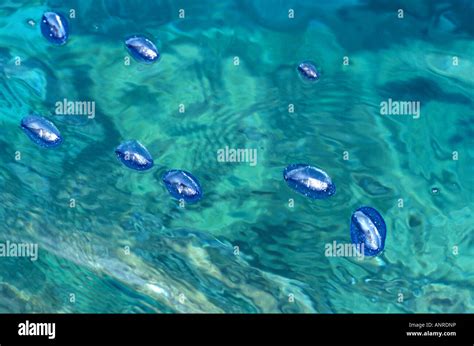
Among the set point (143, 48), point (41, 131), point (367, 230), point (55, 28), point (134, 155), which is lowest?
point (367, 230)

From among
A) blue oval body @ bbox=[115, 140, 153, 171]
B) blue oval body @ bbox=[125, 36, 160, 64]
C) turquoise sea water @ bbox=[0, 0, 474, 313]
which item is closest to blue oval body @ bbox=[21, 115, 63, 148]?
turquoise sea water @ bbox=[0, 0, 474, 313]

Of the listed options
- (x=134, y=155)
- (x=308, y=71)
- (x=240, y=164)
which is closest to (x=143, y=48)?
(x=134, y=155)

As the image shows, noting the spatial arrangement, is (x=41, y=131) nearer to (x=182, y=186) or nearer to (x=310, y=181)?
(x=182, y=186)

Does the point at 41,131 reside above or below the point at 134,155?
above

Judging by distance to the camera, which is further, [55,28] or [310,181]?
[55,28]
